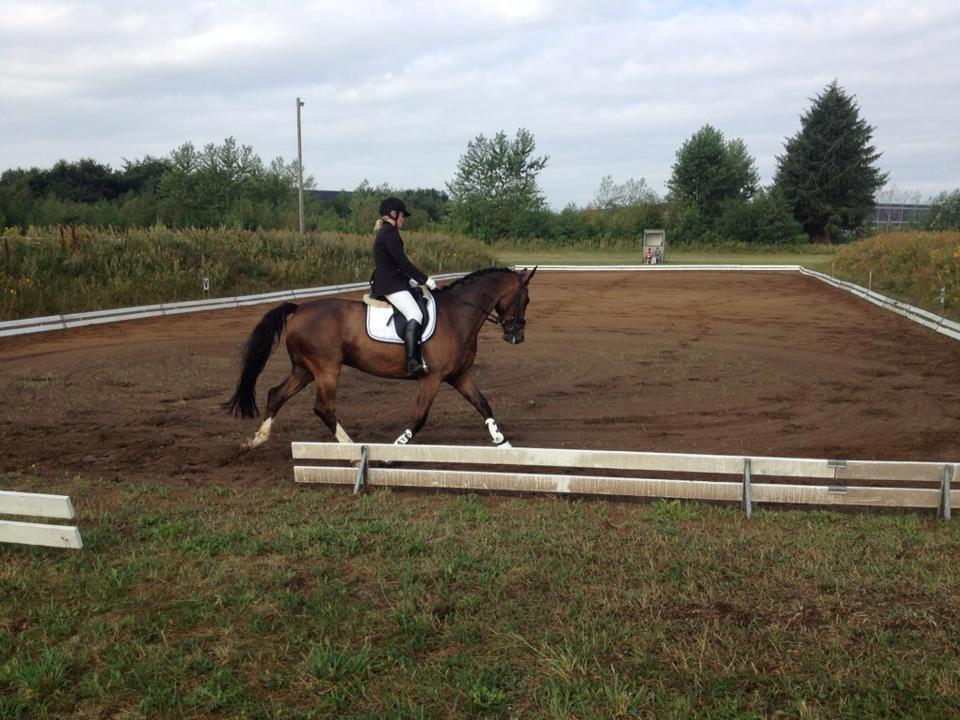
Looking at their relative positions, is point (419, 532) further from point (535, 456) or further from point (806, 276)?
point (806, 276)

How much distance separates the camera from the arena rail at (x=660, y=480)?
277 inches

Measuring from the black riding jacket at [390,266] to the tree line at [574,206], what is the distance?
43988 millimetres

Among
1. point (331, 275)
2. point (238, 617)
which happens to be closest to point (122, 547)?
point (238, 617)

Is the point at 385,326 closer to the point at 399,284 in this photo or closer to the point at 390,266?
the point at 399,284

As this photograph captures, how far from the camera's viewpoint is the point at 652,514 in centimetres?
695

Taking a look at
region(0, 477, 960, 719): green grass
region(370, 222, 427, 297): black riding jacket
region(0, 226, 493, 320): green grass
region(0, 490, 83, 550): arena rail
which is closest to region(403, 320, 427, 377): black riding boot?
region(370, 222, 427, 297): black riding jacket

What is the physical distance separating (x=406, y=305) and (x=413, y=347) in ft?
1.56

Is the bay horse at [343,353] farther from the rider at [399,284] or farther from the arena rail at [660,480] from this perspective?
the arena rail at [660,480]

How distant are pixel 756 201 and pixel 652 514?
68505mm

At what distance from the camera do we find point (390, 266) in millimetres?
8898

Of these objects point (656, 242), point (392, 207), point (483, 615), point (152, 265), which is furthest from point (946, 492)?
point (656, 242)

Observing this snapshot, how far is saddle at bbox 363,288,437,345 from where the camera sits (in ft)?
29.5

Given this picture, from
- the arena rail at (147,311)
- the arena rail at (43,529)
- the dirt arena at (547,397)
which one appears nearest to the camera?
the arena rail at (43,529)

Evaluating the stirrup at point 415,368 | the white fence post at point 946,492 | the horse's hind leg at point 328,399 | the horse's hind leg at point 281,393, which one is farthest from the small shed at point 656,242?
the white fence post at point 946,492
